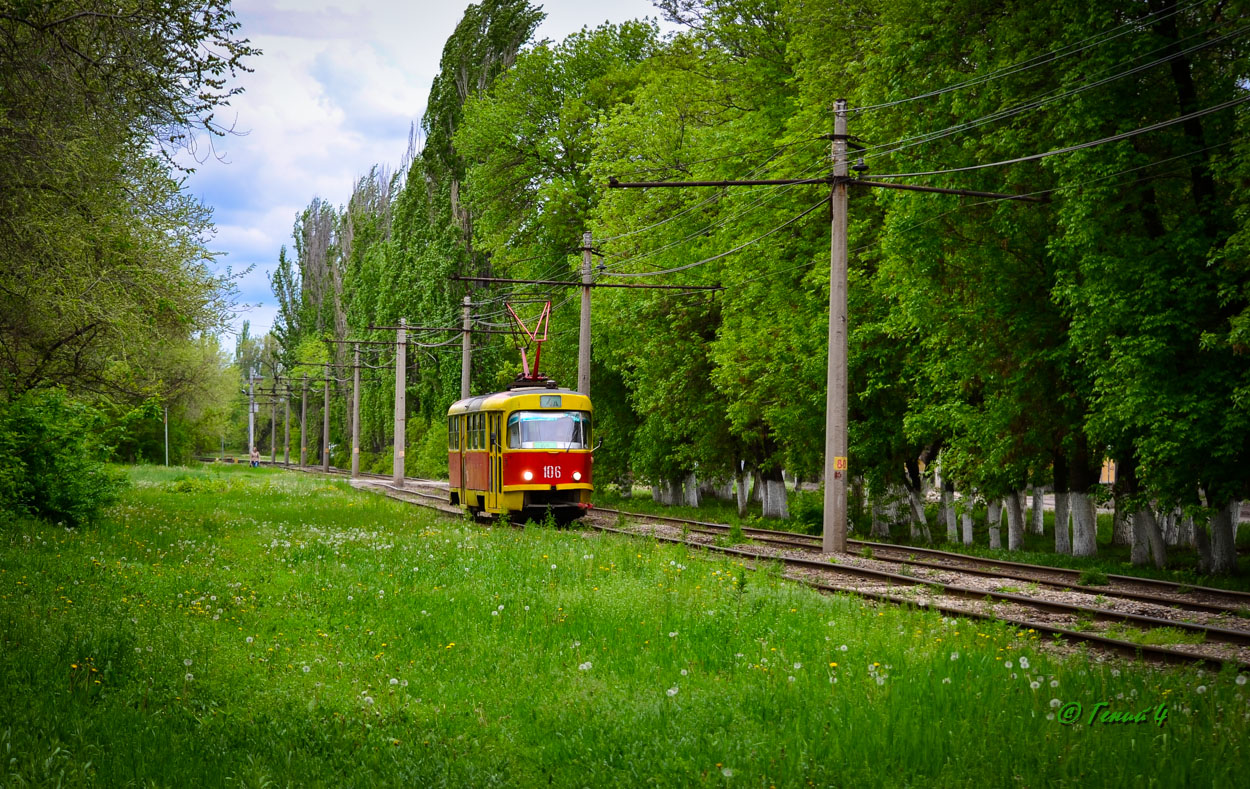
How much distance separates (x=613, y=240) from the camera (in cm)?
3784

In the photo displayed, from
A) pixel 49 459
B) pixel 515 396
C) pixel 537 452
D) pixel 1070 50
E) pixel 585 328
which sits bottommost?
pixel 49 459

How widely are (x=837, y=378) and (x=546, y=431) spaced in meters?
7.53

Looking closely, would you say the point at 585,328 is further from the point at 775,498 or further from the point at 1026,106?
the point at 1026,106

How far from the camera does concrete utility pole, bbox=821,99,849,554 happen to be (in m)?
20.1

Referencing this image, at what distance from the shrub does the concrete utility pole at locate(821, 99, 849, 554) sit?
1320 centimetres

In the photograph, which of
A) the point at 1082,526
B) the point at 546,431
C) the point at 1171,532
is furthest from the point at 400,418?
the point at 1082,526

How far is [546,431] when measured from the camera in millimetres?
25094

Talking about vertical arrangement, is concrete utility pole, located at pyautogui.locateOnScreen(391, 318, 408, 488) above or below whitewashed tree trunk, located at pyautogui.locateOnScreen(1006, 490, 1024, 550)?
above

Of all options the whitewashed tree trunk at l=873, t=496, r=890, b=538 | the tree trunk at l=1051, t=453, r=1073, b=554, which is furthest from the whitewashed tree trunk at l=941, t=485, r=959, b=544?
the tree trunk at l=1051, t=453, r=1073, b=554

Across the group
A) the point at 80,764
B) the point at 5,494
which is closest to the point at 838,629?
the point at 80,764

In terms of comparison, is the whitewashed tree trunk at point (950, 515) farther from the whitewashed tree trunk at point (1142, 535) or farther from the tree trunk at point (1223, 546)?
the tree trunk at point (1223, 546)

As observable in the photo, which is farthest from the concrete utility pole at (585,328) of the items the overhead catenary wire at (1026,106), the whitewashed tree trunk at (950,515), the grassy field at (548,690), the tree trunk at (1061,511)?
the grassy field at (548,690)

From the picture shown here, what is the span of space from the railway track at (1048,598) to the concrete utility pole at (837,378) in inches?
32.0

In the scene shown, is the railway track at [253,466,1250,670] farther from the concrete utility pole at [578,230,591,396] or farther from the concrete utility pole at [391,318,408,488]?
the concrete utility pole at [391,318,408,488]
